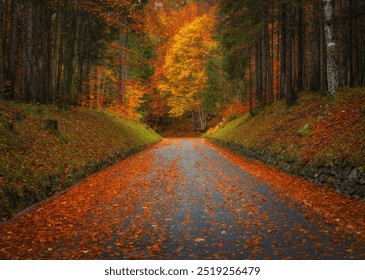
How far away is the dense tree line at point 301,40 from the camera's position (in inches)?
558

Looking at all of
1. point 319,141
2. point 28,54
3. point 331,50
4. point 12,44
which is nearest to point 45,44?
point 28,54

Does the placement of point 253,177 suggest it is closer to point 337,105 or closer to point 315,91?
point 337,105

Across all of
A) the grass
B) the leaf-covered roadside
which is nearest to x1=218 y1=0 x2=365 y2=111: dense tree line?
the grass

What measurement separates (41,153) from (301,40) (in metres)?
16.3

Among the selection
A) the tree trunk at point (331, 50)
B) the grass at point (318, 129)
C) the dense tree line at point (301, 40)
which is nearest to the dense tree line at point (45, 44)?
the dense tree line at point (301, 40)

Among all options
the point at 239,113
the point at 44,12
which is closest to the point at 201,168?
the point at 44,12

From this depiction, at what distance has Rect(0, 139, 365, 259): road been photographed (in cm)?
464

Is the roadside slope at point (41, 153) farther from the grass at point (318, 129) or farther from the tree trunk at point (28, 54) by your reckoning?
the grass at point (318, 129)

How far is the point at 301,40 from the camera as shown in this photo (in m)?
18.4

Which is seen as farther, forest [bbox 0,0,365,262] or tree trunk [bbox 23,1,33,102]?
tree trunk [bbox 23,1,33,102]

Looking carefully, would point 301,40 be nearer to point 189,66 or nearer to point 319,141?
point 319,141

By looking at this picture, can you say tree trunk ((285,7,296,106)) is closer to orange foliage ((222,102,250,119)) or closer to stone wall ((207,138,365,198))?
stone wall ((207,138,365,198))

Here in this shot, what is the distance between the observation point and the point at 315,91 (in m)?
17.8

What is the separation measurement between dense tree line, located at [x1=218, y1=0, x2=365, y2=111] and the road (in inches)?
369
